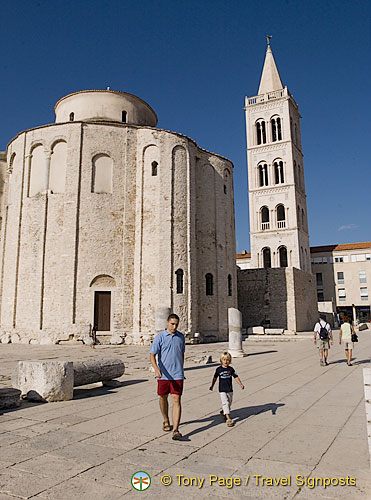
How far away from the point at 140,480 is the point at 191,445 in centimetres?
118

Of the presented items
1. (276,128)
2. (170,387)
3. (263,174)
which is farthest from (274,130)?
(170,387)

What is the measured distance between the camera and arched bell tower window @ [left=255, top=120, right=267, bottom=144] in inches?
1954

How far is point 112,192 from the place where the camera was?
22.3m

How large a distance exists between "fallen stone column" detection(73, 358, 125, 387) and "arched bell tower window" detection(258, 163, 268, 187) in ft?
139

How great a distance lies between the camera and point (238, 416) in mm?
5996

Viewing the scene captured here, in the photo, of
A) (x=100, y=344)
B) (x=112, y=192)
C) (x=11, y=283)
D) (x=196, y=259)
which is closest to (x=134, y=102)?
(x=112, y=192)

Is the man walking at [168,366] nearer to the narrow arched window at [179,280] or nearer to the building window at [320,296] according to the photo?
the narrow arched window at [179,280]

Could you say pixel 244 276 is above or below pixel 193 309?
above

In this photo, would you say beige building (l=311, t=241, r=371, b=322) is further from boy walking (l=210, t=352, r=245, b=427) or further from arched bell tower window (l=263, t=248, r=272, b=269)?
boy walking (l=210, t=352, r=245, b=427)

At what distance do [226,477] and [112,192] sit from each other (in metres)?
20.0

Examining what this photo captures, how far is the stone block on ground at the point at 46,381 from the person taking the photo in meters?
7.13

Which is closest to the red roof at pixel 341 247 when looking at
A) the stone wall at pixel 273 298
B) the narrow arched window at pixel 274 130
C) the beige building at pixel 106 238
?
the narrow arched window at pixel 274 130

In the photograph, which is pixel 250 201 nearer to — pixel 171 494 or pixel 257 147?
pixel 257 147

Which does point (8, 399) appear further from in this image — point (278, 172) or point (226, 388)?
point (278, 172)
